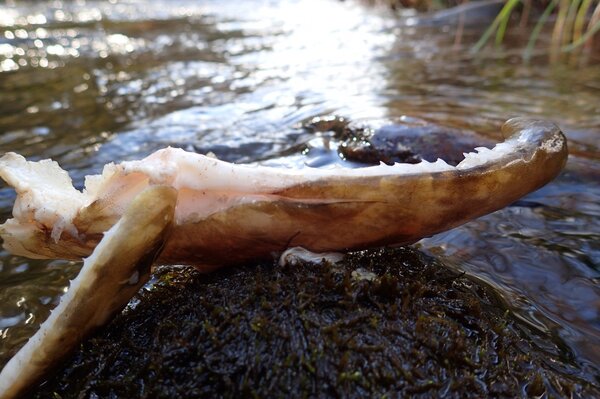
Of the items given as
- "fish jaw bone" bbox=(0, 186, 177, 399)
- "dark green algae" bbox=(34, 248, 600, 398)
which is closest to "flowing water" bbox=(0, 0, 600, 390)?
"dark green algae" bbox=(34, 248, 600, 398)

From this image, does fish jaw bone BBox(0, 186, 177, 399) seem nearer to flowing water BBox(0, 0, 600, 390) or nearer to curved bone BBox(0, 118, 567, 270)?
curved bone BBox(0, 118, 567, 270)

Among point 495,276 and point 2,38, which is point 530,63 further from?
point 2,38

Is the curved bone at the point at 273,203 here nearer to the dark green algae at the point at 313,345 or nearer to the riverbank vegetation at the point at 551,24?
the dark green algae at the point at 313,345

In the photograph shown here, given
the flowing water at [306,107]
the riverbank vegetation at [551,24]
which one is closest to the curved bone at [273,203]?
the flowing water at [306,107]

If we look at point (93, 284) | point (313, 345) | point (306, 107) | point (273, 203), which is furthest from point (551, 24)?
point (93, 284)

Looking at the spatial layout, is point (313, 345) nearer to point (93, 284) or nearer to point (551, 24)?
point (93, 284)
